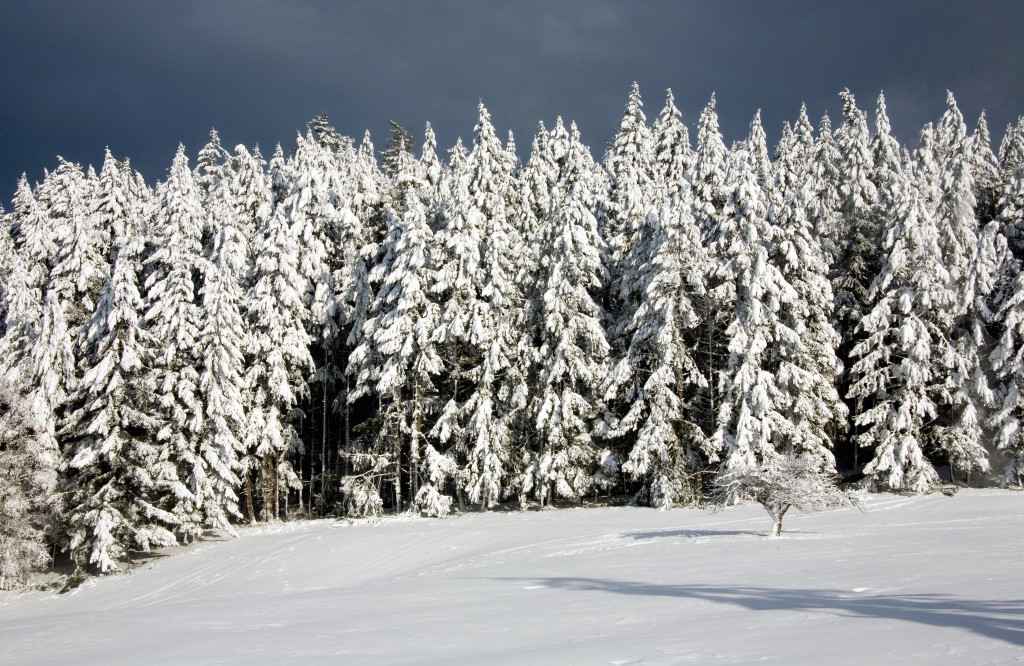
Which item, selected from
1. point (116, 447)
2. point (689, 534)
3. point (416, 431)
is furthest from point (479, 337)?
point (116, 447)

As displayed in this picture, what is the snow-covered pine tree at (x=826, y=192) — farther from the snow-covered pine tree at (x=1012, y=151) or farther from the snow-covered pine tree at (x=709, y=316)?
the snow-covered pine tree at (x=1012, y=151)

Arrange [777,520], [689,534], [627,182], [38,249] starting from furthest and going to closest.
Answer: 1. [627,182]
2. [38,249]
3. [689,534]
4. [777,520]

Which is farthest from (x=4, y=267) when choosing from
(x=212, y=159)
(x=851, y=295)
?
(x=851, y=295)

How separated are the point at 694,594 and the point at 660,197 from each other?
23.4 meters

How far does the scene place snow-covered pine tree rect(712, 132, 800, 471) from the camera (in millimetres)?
29531

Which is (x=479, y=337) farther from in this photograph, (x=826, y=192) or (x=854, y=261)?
(x=826, y=192)

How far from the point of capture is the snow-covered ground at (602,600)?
315 inches

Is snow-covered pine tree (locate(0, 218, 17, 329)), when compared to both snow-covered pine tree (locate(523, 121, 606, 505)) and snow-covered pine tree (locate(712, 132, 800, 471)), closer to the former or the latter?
snow-covered pine tree (locate(523, 121, 606, 505))

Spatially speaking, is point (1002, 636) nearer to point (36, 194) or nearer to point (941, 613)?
point (941, 613)

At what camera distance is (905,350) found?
32.8 meters

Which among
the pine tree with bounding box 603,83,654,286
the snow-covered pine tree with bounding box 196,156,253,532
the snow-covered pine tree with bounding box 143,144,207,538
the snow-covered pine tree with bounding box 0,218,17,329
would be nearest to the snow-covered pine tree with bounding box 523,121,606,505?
the pine tree with bounding box 603,83,654,286

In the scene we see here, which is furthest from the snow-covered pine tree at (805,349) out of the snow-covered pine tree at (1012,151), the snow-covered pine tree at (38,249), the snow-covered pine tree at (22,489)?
the snow-covered pine tree at (38,249)

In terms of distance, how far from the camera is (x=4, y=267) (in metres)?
40.2

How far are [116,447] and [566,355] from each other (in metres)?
19.0
